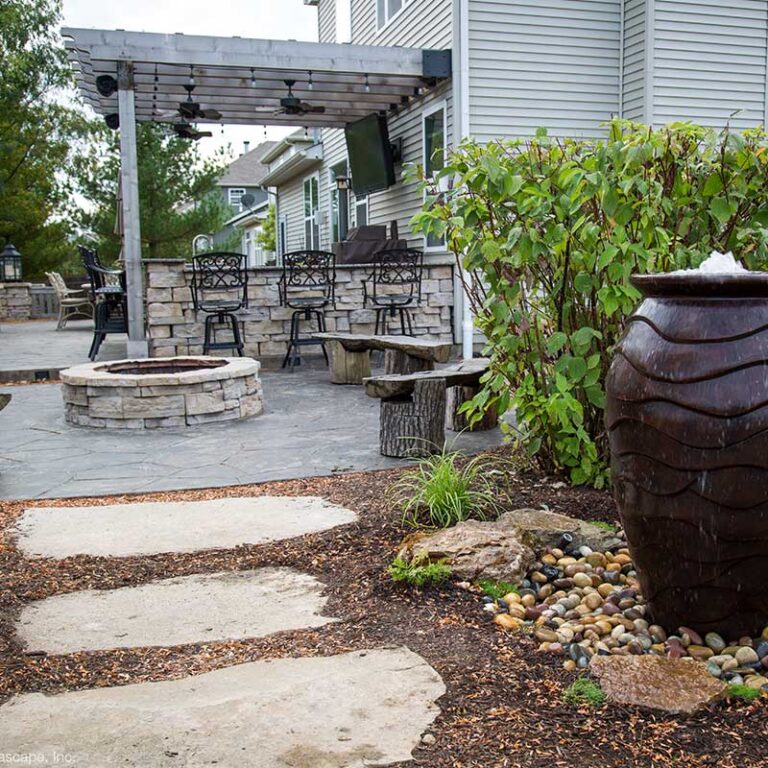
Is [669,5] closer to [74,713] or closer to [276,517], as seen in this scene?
[276,517]

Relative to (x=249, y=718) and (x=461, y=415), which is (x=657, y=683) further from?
(x=461, y=415)

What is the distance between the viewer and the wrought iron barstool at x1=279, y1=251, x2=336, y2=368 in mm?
9242

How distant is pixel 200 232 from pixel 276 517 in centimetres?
1661

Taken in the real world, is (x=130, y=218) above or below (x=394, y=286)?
above

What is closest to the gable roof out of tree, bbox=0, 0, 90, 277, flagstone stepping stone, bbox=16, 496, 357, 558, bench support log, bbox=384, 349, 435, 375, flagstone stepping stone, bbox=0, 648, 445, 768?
tree, bbox=0, 0, 90, 277

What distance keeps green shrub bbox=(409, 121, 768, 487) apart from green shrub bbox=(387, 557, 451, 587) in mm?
1155

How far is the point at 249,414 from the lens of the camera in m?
6.62

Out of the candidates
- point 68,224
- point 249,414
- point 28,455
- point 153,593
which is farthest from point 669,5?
point 68,224

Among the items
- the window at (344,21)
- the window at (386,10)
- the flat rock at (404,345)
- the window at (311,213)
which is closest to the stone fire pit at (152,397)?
the flat rock at (404,345)

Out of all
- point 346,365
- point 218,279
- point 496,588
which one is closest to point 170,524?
point 496,588

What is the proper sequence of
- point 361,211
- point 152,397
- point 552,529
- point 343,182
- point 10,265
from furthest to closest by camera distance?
point 10,265 → point 343,182 → point 361,211 → point 152,397 → point 552,529

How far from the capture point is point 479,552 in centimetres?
296

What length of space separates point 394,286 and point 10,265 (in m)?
12.4

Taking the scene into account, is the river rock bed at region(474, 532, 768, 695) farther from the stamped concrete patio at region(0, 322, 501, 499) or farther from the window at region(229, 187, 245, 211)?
the window at region(229, 187, 245, 211)
